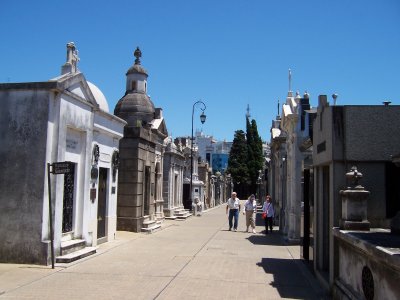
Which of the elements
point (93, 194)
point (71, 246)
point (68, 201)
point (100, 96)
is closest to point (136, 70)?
point (100, 96)

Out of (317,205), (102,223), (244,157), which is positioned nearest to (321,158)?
(317,205)

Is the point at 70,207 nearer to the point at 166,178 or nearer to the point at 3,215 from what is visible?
the point at 3,215

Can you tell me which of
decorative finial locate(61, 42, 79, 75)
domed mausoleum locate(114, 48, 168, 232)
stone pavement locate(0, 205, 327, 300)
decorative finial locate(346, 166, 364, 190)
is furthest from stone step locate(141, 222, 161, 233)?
decorative finial locate(346, 166, 364, 190)

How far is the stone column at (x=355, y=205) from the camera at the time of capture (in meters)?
6.51

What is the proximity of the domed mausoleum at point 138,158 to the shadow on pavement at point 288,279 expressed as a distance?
281 inches

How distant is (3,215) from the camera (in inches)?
381

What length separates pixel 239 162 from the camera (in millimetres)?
74500

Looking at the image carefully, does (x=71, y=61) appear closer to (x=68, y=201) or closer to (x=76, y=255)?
(x=68, y=201)

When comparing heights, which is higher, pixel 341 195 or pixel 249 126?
pixel 249 126

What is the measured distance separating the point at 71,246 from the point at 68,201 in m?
1.13

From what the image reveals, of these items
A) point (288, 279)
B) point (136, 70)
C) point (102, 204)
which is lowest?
point (288, 279)

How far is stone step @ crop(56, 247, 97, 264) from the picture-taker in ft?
32.5

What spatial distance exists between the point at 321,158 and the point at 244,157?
216ft

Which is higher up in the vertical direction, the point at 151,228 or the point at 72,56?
the point at 72,56
